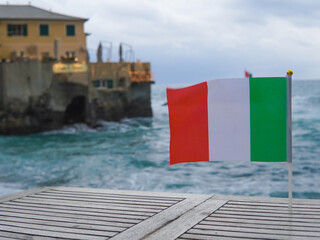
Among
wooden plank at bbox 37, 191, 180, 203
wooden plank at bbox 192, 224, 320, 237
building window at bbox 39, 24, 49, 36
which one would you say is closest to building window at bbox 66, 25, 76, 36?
building window at bbox 39, 24, 49, 36

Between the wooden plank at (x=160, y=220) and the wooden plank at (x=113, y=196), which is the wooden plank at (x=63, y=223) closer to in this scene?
the wooden plank at (x=160, y=220)

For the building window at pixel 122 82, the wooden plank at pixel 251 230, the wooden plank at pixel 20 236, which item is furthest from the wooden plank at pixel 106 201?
the building window at pixel 122 82

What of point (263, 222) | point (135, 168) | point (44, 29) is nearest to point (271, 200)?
point (263, 222)

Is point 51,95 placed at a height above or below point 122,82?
below

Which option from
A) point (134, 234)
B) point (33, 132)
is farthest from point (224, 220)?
point (33, 132)

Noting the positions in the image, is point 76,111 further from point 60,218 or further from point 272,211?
point 272,211

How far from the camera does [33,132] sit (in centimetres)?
4109

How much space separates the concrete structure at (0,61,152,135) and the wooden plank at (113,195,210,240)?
114 feet

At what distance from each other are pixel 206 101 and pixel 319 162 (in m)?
18.2

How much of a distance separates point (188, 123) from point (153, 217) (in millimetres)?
1299

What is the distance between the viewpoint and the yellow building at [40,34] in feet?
158

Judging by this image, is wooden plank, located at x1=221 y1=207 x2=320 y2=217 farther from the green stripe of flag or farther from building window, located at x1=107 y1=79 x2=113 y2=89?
building window, located at x1=107 y1=79 x2=113 y2=89

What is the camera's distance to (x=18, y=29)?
48.6 metres

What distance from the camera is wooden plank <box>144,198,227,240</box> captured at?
5383 mm
